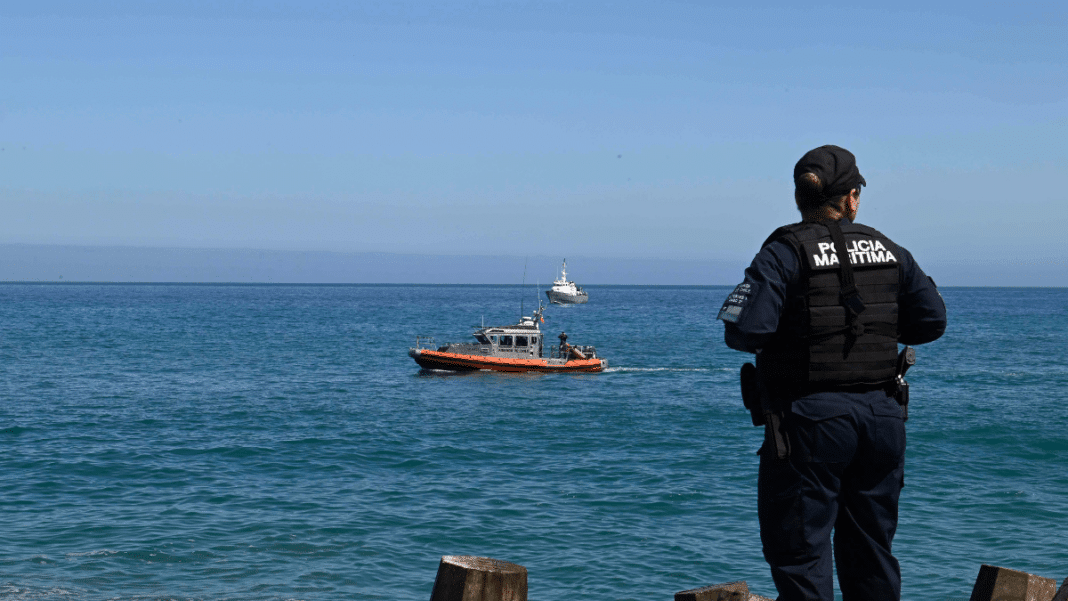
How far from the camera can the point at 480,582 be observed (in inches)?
131

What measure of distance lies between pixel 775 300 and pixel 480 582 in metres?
1.47

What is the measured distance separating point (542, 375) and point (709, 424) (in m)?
16.5

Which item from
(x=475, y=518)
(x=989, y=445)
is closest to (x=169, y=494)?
(x=475, y=518)

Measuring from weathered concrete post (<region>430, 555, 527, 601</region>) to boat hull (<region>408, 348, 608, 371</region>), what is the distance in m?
39.6

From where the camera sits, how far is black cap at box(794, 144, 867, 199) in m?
3.65

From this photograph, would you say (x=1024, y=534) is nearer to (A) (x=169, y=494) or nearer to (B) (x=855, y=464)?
(B) (x=855, y=464)

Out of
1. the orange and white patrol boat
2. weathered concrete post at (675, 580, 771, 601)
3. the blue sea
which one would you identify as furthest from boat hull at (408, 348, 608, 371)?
weathered concrete post at (675, 580, 771, 601)

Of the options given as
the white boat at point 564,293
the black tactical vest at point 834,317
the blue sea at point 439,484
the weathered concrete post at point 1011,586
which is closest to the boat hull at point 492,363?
the blue sea at point 439,484

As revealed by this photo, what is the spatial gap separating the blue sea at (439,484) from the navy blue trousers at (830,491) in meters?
8.34

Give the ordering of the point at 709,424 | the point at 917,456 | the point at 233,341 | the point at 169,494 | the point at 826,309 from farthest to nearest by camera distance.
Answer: the point at 233,341
the point at 709,424
the point at 917,456
the point at 169,494
the point at 826,309

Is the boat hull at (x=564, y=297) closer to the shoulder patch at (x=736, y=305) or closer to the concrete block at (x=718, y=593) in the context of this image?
the concrete block at (x=718, y=593)

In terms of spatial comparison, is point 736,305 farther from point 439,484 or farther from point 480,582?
point 439,484

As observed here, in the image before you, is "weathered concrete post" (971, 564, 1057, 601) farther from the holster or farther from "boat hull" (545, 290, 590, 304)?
"boat hull" (545, 290, 590, 304)

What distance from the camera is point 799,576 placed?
3533 mm
